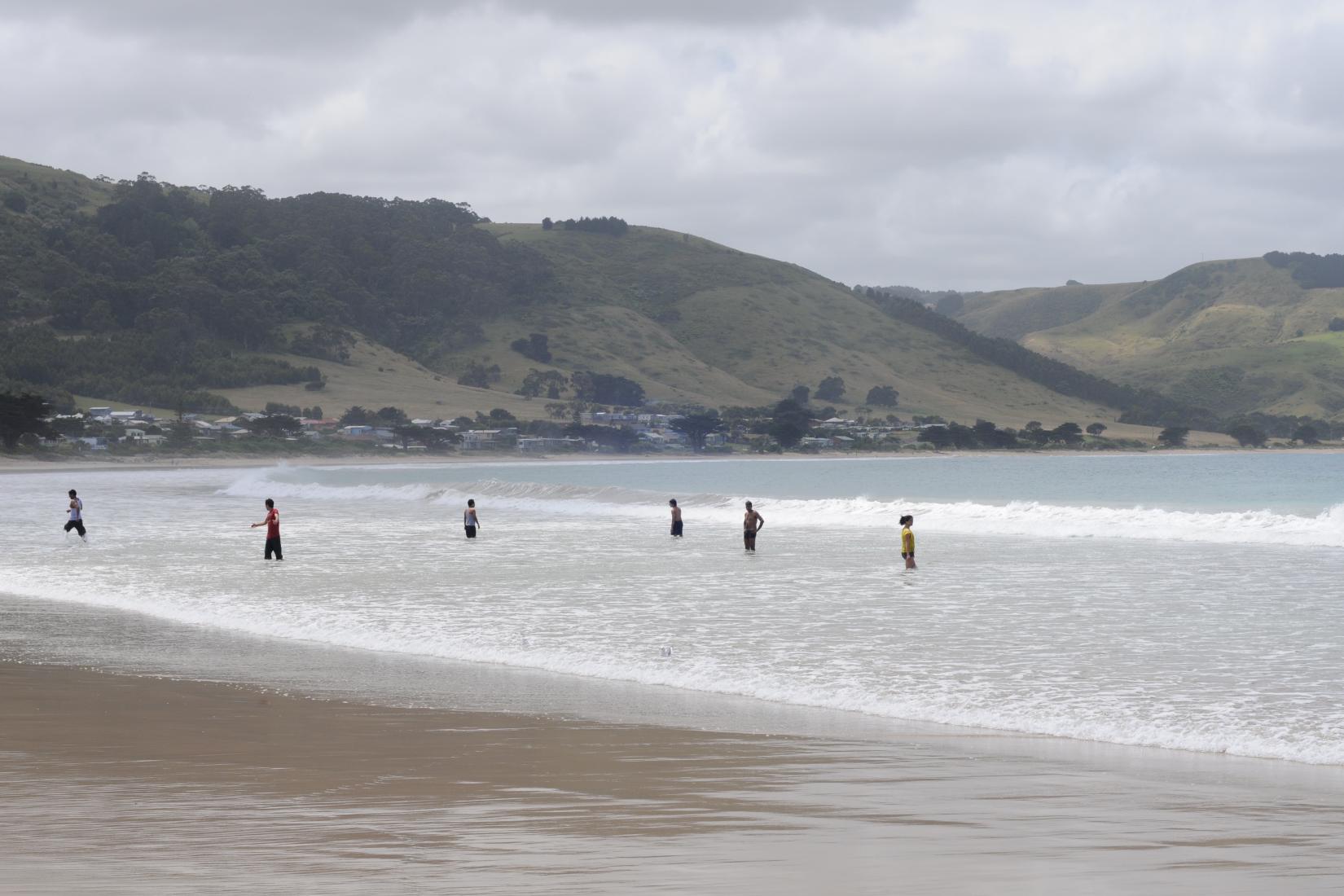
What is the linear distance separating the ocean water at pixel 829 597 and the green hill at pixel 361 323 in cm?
9799

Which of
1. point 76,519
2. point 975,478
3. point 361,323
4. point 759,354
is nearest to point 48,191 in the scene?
point 361,323

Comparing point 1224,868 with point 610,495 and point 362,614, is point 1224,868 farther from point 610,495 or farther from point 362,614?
point 610,495

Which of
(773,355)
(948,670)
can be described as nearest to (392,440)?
(773,355)

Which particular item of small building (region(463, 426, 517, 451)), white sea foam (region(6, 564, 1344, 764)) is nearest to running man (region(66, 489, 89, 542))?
white sea foam (region(6, 564, 1344, 764))

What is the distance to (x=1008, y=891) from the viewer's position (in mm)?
6234

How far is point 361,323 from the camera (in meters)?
175

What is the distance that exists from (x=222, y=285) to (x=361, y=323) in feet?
65.4

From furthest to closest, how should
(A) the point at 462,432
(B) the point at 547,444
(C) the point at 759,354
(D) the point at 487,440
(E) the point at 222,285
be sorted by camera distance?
(C) the point at 759,354
(E) the point at 222,285
(B) the point at 547,444
(A) the point at 462,432
(D) the point at 487,440

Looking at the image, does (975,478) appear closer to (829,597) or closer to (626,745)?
(829,597)

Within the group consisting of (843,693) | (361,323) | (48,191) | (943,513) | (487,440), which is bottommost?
(943,513)

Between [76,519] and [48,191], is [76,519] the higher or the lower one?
the lower one

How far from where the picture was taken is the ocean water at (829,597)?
11.9 metres

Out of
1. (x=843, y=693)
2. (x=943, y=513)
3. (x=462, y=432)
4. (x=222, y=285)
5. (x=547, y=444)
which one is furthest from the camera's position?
(x=222, y=285)

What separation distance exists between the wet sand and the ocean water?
1792 mm
